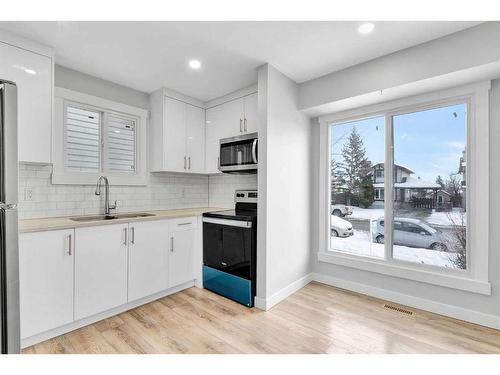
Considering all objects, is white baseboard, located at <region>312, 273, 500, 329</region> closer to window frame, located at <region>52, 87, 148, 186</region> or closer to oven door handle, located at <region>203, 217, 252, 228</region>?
oven door handle, located at <region>203, 217, 252, 228</region>

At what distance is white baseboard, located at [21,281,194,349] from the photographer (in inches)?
73.2

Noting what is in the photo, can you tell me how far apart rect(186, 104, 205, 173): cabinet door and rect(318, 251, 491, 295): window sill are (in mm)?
1970

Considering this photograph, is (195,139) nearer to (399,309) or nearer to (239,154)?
(239,154)

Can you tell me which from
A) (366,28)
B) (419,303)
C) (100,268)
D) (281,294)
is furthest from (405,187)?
(100,268)

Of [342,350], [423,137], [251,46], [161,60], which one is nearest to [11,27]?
[161,60]

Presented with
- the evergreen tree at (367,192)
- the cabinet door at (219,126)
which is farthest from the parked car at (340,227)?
the cabinet door at (219,126)

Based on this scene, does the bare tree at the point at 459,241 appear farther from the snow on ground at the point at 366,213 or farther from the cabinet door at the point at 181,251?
the cabinet door at the point at 181,251

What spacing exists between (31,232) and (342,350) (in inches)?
94.1

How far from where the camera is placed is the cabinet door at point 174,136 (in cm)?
309

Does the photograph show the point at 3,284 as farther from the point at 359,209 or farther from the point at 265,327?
the point at 359,209

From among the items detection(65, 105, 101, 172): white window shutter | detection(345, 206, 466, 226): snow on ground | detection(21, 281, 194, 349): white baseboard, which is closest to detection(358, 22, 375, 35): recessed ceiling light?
detection(345, 206, 466, 226): snow on ground

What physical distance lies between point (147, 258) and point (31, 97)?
1.67m

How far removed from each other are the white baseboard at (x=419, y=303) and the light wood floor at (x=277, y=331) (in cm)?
7

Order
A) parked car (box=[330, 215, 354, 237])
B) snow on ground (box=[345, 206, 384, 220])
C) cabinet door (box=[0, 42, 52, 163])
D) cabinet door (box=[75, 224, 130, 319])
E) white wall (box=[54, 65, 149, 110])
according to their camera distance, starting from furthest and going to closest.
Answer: parked car (box=[330, 215, 354, 237]), snow on ground (box=[345, 206, 384, 220]), white wall (box=[54, 65, 149, 110]), cabinet door (box=[75, 224, 130, 319]), cabinet door (box=[0, 42, 52, 163])
